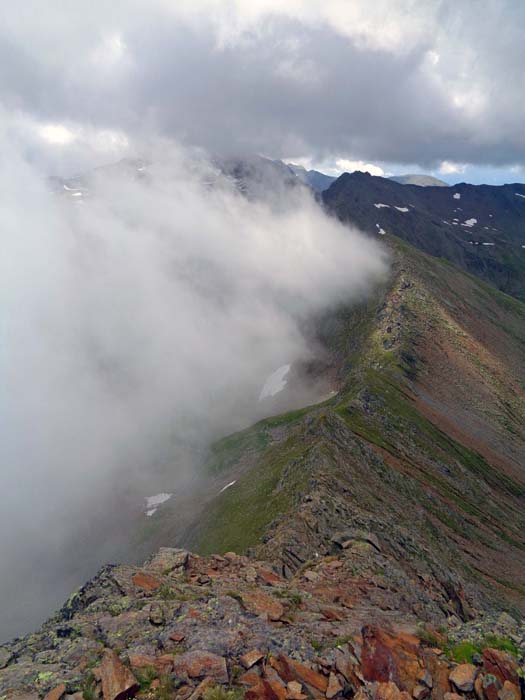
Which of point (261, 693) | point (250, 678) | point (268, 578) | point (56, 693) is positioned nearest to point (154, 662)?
point (56, 693)

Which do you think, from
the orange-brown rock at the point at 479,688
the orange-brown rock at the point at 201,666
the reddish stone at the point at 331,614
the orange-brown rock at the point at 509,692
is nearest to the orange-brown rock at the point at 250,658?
the orange-brown rock at the point at 201,666

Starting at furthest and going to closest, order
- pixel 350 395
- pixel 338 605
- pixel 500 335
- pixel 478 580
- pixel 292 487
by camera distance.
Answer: pixel 500 335 < pixel 350 395 < pixel 292 487 < pixel 478 580 < pixel 338 605

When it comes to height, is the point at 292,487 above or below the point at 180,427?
above

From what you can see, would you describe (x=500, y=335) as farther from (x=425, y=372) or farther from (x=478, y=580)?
(x=478, y=580)

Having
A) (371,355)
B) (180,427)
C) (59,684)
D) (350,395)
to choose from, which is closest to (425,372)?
(371,355)

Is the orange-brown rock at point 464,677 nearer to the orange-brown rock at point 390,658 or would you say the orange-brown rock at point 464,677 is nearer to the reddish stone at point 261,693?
the orange-brown rock at point 390,658

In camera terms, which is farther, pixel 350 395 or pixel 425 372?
pixel 425 372

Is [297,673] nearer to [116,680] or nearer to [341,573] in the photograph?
[116,680]
